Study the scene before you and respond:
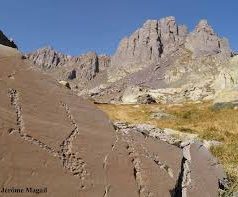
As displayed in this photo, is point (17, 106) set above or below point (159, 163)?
above

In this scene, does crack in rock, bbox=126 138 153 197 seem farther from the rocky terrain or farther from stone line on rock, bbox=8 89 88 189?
stone line on rock, bbox=8 89 88 189

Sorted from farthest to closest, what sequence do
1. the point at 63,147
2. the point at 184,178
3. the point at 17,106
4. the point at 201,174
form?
the point at 201,174
the point at 184,178
the point at 63,147
the point at 17,106

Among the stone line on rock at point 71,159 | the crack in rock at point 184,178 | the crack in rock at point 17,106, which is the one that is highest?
the crack in rock at point 17,106

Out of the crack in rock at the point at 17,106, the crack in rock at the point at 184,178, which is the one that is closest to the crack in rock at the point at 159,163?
the crack in rock at the point at 184,178

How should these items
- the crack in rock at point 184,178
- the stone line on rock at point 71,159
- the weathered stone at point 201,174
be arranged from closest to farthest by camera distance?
the stone line on rock at point 71,159, the crack in rock at point 184,178, the weathered stone at point 201,174

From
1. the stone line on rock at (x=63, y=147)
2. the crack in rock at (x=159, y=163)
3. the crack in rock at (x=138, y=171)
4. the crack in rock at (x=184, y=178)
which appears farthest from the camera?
the crack in rock at (x=184, y=178)

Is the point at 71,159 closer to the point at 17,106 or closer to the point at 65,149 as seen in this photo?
the point at 65,149

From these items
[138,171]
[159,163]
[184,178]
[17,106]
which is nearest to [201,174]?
[184,178]

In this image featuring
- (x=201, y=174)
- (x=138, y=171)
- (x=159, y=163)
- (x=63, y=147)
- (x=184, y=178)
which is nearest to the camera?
(x=63, y=147)

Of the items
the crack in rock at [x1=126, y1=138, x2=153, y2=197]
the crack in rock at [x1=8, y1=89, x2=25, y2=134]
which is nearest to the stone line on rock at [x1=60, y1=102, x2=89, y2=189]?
the crack in rock at [x1=8, y1=89, x2=25, y2=134]

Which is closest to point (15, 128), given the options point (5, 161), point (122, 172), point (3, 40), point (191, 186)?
point (5, 161)

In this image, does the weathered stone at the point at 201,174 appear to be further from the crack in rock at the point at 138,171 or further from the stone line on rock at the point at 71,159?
the stone line on rock at the point at 71,159

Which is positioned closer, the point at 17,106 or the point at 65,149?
the point at 17,106

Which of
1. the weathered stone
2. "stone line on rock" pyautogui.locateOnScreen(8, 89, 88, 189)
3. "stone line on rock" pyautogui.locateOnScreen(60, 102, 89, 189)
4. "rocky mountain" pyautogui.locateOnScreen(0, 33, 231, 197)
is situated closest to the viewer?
"rocky mountain" pyautogui.locateOnScreen(0, 33, 231, 197)
